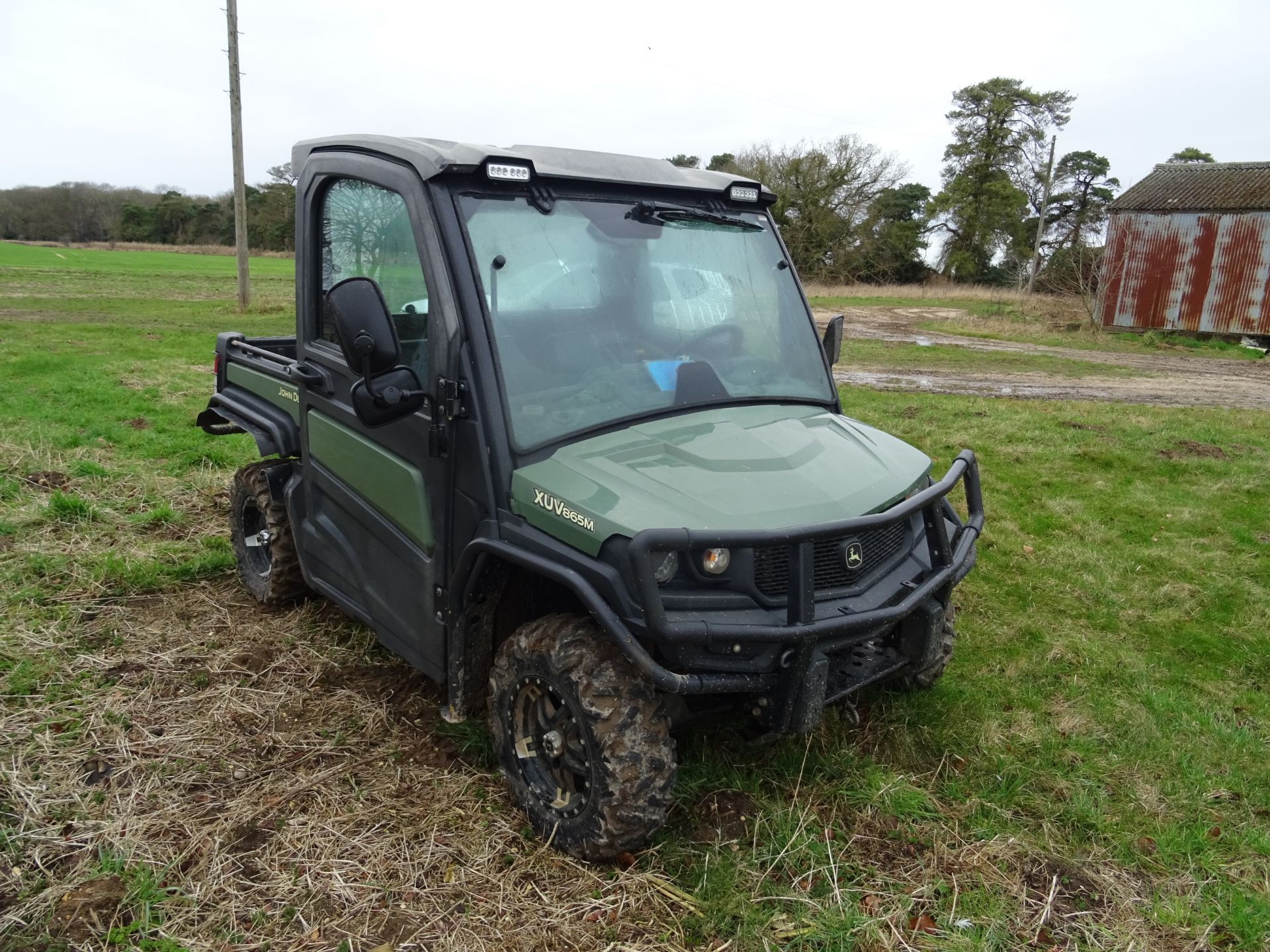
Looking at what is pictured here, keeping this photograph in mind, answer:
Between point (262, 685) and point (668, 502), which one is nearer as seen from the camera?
point (668, 502)

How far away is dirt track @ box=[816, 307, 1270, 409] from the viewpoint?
43.4ft

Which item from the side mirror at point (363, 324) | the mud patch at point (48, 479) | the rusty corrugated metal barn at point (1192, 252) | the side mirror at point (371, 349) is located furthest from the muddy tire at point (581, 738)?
the rusty corrugated metal barn at point (1192, 252)

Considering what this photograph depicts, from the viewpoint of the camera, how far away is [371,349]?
2965mm

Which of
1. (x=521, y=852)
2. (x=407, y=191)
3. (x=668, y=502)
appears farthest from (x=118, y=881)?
(x=407, y=191)

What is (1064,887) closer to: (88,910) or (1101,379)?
(88,910)

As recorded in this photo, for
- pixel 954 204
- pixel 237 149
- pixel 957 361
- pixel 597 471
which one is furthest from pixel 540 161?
pixel 954 204

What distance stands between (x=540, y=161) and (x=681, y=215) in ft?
2.01

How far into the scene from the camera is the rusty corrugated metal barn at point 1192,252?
25.0 m

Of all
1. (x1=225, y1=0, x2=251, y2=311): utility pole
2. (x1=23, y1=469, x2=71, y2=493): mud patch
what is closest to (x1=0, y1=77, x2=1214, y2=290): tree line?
(x1=225, y1=0, x2=251, y2=311): utility pole

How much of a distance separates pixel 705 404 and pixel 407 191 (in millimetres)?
1309

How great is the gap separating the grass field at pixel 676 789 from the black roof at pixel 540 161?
2.19 m

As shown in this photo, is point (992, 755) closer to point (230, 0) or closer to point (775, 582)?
point (775, 582)

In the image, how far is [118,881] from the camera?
116 inches

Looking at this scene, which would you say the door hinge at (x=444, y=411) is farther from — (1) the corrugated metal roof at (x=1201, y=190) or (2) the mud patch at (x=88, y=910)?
(1) the corrugated metal roof at (x=1201, y=190)
